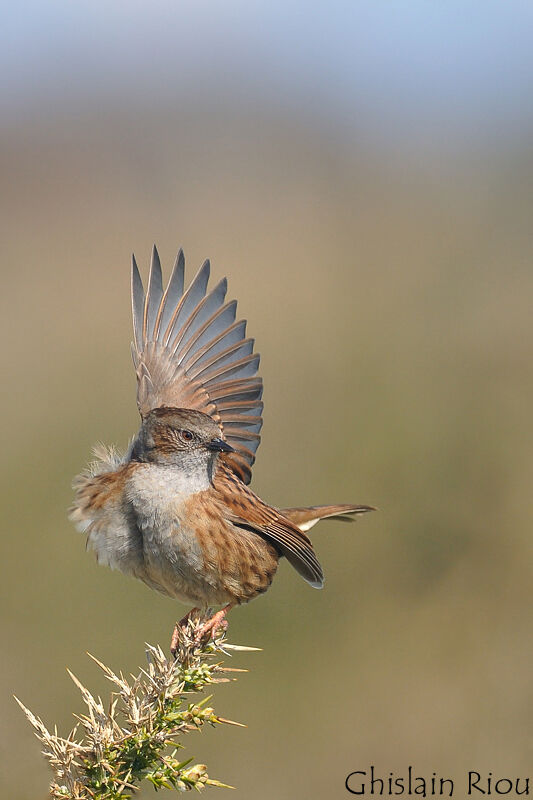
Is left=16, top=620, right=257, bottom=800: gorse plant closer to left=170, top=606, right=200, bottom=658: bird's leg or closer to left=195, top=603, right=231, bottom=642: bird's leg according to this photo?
left=195, top=603, right=231, bottom=642: bird's leg

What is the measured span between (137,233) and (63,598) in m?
4.79

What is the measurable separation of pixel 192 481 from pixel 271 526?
14.9 inches

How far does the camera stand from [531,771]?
4.80 metres

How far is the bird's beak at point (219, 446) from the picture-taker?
3809 millimetres

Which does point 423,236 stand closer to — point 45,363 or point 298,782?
point 45,363

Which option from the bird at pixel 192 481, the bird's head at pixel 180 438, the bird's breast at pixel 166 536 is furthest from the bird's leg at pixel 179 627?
the bird's head at pixel 180 438

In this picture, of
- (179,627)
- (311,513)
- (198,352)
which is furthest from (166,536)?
(198,352)

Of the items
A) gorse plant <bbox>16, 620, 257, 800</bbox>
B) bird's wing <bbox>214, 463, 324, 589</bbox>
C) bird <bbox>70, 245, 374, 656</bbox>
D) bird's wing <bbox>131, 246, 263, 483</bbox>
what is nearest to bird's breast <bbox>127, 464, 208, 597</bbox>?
bird <bbox>70, 245, 374, 656</bbox>

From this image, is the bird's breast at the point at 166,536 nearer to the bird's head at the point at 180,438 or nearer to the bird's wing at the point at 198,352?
the bird's head at the point at 180,438

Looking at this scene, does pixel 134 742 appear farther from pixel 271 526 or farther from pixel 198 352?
pixel 198 352

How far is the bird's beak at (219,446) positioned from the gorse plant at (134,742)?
5.17 ft

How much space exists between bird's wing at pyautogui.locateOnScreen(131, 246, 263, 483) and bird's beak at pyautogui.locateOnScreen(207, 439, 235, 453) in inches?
25.8

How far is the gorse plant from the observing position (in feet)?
6.38

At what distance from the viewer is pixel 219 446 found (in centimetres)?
383
